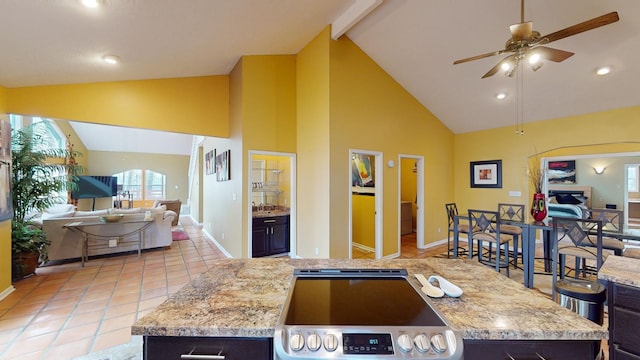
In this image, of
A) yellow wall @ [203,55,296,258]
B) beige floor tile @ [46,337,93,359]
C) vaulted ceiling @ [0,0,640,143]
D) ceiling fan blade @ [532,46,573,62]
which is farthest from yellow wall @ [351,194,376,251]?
beige floor tile @ [46,337,93,359]

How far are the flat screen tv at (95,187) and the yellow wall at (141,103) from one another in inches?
258

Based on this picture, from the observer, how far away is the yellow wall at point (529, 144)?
14.2ft

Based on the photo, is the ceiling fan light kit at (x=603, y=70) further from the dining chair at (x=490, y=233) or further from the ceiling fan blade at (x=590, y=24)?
the dining chair at (x=490, y=233)

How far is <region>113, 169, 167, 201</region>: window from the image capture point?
1046 cm

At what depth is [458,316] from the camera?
939 millimetres

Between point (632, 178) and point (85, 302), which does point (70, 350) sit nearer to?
point (85, 302)

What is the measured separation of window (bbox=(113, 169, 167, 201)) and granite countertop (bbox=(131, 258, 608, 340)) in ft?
37.6

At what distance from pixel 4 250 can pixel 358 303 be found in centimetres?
435

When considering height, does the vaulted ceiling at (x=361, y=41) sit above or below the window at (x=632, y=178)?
above

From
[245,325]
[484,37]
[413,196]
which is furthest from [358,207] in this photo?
[245,325]

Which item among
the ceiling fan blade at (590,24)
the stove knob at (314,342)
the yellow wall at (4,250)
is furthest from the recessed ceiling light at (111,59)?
the ceiling fan blade at (590,24)

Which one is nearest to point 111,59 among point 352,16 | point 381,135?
point 352,16

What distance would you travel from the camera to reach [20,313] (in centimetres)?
269

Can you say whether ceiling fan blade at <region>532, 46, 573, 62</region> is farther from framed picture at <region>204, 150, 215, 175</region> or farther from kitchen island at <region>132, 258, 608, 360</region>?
framed picture at <region>204, 150, 215, 175</region>
